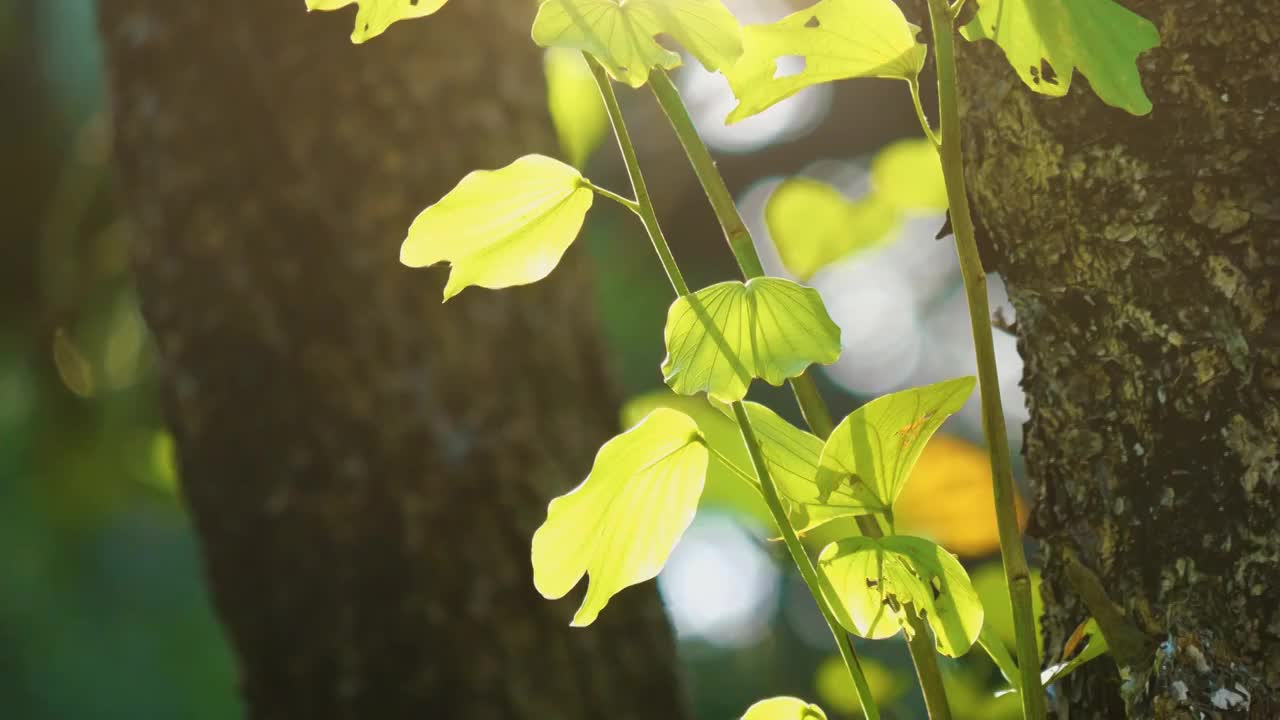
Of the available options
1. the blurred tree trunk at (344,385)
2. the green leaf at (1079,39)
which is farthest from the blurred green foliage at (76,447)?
the green leaf at (1079,39)

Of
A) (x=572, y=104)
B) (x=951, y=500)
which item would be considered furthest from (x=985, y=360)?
(x=572, y=104)

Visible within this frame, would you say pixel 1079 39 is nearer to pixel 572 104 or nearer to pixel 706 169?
pixel 706 169

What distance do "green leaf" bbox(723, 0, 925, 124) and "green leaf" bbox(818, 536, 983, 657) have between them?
5.2 inches

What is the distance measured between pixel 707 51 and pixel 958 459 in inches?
33.3

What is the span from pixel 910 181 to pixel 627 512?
40cm

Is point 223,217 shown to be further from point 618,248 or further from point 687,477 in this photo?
point 618,248

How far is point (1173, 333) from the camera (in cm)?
42

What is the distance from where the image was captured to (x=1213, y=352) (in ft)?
1.35

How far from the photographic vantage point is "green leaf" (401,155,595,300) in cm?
36

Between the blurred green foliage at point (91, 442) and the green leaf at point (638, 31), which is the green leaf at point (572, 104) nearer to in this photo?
the blurred green foliage at point (91, 442)

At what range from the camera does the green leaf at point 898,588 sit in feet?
1.12

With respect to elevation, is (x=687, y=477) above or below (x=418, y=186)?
below

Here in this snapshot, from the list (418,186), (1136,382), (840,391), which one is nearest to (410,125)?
(418,186)

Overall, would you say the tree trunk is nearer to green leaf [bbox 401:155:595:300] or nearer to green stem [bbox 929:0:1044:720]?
green stem [bbox 929:0:1044:720]
